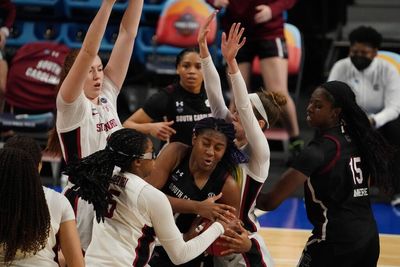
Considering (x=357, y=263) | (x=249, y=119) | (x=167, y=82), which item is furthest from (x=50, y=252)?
(x=167, y=82)

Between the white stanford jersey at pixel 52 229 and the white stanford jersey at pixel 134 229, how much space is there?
32 cm

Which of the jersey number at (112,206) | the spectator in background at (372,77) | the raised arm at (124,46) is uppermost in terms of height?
the raised arm at (124,46)

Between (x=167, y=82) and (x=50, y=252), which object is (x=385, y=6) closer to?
(x=167, y=82)

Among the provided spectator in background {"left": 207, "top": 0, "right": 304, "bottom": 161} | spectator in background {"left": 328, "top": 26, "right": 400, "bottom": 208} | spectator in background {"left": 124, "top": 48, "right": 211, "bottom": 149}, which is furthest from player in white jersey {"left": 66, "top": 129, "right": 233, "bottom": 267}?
spectator in background {"left": 328, "top": 26, "right": 400, "bottom": 208}

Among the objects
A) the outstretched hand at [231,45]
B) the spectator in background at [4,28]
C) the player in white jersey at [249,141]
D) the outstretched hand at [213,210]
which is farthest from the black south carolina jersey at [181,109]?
the spectator in background at [4,28]

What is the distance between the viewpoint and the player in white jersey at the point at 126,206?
3.94m

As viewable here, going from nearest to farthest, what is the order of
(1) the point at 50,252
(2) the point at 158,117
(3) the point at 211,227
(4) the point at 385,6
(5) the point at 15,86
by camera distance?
1. (1) the point at 50,252
2. (3) the point at 211,227
3. (2) the point at 158,117
4. (5) the point at 15,86
5. (4) the point at 385,6

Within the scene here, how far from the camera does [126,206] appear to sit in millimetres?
3980

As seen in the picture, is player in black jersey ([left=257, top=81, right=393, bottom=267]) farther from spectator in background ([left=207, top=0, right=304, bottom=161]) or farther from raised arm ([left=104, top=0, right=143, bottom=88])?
spectator in background ([left=207, top=0, right=304, bottom=161])

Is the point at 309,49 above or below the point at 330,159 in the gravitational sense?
below

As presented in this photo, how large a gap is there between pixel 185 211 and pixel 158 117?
1919 millimetres

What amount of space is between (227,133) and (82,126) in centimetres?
70

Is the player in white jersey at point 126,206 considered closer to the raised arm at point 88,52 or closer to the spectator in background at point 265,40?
the raised arm at point 88,52

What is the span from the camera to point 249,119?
178 inches
